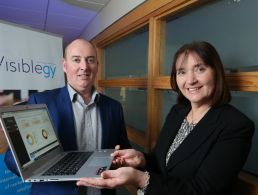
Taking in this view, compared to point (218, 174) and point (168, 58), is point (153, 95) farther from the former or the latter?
point (218, 174)

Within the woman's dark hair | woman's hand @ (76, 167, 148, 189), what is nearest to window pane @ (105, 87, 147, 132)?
the woman's dark hair

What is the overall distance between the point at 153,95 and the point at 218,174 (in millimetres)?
1152

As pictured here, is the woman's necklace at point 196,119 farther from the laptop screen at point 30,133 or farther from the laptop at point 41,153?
the laptop screen at point 30,133

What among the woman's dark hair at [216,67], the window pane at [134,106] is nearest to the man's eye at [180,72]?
the woman's dark hair at [216,67]

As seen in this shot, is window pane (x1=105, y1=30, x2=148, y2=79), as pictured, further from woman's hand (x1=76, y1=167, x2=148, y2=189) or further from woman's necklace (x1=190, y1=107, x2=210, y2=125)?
woman's hand (x1=76, y1=167, x2=148, y2=189)

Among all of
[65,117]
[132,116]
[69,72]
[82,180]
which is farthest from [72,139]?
[132,116]

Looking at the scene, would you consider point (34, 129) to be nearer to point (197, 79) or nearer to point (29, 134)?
point (29, 134)

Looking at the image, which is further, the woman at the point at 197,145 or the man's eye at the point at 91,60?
the man's eye at the point at 91,60

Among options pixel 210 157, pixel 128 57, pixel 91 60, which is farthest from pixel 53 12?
pixel 210 157

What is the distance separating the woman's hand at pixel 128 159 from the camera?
1.18m

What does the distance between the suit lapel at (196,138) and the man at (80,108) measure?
19.4 inches

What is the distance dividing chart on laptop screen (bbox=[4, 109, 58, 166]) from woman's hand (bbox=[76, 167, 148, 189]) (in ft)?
0.92

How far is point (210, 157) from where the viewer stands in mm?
946

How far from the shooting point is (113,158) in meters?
1.14
